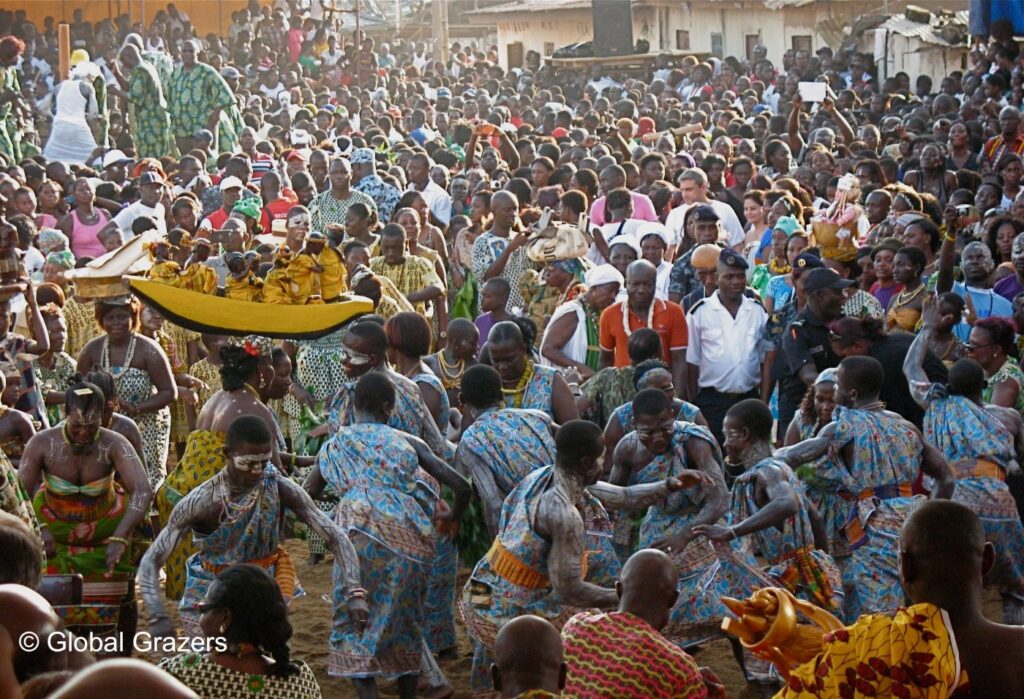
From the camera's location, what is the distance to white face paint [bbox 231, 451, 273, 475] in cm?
569

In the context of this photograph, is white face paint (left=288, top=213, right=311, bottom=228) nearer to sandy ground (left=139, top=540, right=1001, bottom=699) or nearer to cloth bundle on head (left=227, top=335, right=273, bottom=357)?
cloth bundle on head (left=227, top=335, right=273, bottom=357)

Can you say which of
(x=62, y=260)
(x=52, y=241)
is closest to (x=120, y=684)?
(x=62, y=260)

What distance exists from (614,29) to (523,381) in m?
26.4

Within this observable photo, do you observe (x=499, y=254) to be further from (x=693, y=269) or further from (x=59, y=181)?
(x=59, y=181)

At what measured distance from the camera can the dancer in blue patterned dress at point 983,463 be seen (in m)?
6.98

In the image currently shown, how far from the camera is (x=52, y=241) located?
11656 mm

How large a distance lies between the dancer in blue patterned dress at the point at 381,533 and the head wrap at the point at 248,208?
19.9 feet

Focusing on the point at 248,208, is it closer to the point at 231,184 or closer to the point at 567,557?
the point at 231,184

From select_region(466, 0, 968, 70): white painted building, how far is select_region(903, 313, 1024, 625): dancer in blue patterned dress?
29.1 meters

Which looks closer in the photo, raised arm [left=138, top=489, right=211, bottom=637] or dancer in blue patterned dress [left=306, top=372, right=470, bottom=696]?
raised arm [left=138, top=489, right=211, bottom=637]

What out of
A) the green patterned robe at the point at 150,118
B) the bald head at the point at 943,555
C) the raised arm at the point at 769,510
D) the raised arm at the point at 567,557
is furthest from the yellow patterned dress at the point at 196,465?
the green patterned robe at the point at 150,118

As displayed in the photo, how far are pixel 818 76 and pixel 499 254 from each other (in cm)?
1676

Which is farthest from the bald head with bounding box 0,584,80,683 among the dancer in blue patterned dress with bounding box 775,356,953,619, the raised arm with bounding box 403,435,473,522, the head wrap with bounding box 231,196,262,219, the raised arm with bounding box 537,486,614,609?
the head wrap with bounding box 231,196,262,219

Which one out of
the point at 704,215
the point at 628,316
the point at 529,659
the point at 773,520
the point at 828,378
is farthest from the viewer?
the point at 704,215
